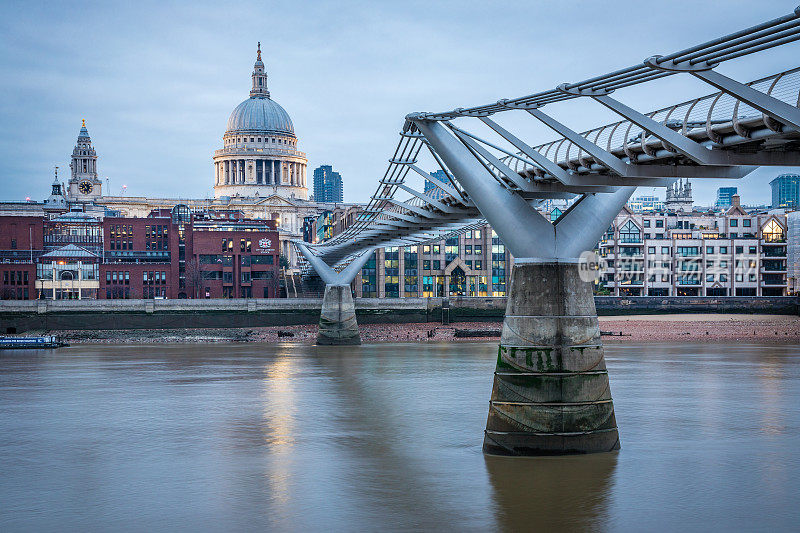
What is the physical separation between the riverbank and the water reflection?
53.6m

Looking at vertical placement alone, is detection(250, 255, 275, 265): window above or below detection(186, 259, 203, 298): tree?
above

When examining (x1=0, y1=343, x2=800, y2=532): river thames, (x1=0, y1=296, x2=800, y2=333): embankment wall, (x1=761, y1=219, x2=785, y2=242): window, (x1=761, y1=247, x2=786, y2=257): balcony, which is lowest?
(x1=0, y1=343, x2=800, y2=532): river thames

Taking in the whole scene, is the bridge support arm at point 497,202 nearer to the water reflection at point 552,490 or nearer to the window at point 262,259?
the water reflection at point 552,490

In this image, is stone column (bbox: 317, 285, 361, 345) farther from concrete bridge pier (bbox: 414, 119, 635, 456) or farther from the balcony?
the balcony

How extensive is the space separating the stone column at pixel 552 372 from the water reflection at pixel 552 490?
308 millimetres

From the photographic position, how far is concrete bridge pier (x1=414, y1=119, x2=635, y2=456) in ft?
71.9

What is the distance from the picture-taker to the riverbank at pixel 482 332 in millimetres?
78688

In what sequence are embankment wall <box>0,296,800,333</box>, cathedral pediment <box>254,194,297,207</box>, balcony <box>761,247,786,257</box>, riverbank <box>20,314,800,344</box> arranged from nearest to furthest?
riverbank <box>20,314,800,344</box> < embankment wall <box>0,296,800,333</box> < balcony <box>761,247,786,257</box> < cathedral pediment <box>254,194,297,207</box>

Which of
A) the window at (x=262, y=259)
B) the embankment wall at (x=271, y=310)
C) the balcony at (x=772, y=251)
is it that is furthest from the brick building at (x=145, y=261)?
the balcony at (x=772, y=251)

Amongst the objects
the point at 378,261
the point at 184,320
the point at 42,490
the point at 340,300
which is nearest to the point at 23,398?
the point at 42,490

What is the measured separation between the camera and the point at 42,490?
2158 centimetres

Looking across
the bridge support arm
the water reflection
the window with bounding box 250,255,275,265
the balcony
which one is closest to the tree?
the window with bounding box 250,255,275,265

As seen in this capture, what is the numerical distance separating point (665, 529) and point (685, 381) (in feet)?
84.8

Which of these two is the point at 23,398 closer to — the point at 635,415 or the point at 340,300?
the point at 635,415
